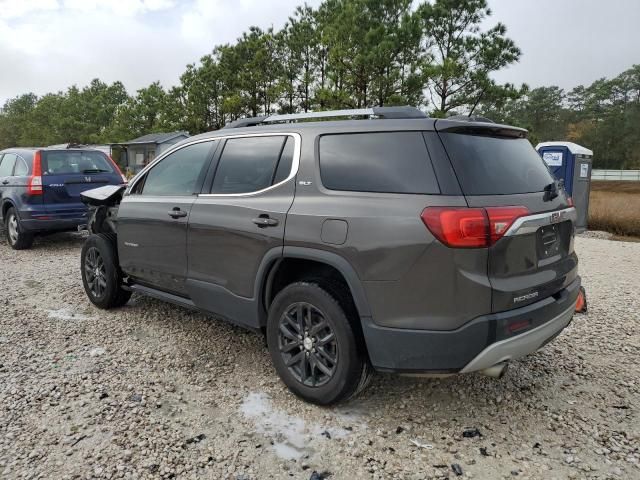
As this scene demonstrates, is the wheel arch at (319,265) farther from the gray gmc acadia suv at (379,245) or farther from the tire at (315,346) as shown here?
the tire at (315,346)

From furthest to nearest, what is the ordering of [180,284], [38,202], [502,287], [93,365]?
[38,202] < [180,284] < [93,365] < [502,287]

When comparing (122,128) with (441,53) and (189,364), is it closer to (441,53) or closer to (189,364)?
(441,53)

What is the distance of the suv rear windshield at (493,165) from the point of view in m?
2.61

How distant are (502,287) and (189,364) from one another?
235 cm

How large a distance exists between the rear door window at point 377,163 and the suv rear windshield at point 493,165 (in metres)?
0.16

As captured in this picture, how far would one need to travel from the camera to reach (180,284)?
155 inches

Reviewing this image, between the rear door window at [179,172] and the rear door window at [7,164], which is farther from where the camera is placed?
the rear door window at [7,164]

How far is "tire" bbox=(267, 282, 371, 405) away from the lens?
2.83 m

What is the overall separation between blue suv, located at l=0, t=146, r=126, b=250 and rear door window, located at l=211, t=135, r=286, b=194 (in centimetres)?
519

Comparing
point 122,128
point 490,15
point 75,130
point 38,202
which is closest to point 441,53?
point 490,15

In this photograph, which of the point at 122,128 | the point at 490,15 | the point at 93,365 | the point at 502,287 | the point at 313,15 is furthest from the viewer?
the point at 122,128

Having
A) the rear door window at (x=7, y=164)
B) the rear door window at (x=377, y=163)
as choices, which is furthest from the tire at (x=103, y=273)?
the rear door window at (x=7, y=164)

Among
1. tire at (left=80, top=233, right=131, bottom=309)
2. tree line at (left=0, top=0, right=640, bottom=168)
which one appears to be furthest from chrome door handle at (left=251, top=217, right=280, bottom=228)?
tree line at (left=0, top=0, right=640, bottom=168)

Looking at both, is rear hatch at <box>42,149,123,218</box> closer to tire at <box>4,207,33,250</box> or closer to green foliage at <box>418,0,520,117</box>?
→ tire at <box>4,207,33,250</box>
